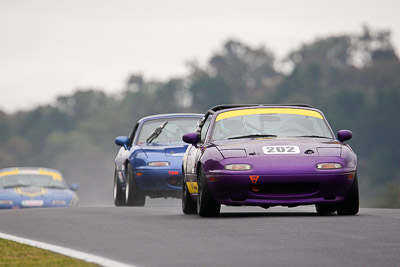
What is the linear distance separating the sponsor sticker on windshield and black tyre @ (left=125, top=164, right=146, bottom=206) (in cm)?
710

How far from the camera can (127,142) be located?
22.2 metres

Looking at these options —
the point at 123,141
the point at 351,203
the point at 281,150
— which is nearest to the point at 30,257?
the point at 281,150

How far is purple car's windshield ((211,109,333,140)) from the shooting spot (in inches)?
603

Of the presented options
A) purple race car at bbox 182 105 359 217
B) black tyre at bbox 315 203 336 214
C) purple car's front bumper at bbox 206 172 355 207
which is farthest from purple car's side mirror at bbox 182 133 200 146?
black tyre at bbox 315 203 336 214

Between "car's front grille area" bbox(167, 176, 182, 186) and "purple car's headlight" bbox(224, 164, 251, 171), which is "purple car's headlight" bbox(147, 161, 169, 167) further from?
"purple car's headlight" bbox(224, 164, 251, 171)

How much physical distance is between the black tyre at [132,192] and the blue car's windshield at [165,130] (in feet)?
2.50

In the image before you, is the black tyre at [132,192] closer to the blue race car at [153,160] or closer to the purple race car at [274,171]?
the blue race car at [153,160]

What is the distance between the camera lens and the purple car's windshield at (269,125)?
15328 millimetres

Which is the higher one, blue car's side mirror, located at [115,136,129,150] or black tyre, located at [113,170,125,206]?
blue car's side mirror, located at [115,136,129,150]

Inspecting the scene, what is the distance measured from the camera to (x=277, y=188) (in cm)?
1434

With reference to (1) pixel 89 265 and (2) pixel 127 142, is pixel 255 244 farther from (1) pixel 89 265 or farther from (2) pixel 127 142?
(2) pixel 127 142

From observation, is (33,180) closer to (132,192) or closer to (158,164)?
(132,192)

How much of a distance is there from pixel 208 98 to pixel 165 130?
386 feet

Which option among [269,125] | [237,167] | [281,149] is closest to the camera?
[237,167]
